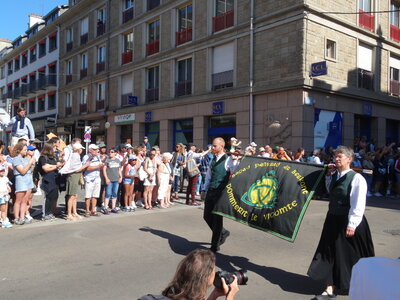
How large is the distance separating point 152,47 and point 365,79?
511 inches

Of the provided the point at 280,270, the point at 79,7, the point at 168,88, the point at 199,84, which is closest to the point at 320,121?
the point at 199,84

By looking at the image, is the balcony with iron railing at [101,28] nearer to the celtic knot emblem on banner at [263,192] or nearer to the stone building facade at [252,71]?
the stone building facade at [252,71]

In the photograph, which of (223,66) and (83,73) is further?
(83,73)

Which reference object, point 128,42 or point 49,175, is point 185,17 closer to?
point 128,42

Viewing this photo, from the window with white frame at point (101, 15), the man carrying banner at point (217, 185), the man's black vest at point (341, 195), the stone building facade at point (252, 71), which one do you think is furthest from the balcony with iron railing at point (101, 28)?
the man's black vest at point (341, 195)

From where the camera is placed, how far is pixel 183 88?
21.9m

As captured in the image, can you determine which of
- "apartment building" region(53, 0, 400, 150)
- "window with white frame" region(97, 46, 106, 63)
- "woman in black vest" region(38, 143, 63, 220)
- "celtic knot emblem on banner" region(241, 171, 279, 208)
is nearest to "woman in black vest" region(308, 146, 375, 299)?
"celtic knot emblem on banner" region(241, 171, 279, 208)

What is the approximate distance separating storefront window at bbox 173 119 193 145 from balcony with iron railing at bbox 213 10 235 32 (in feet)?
17.7

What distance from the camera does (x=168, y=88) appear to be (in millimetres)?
22750

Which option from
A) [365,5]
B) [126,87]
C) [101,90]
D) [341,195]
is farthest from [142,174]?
[101,90]

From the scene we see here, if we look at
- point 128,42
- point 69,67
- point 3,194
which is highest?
point 128,42

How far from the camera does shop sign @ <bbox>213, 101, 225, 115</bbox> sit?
1917 centimetres

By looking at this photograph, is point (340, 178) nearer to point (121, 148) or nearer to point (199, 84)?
point (121, 148)

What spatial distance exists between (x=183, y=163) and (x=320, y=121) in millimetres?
7902
